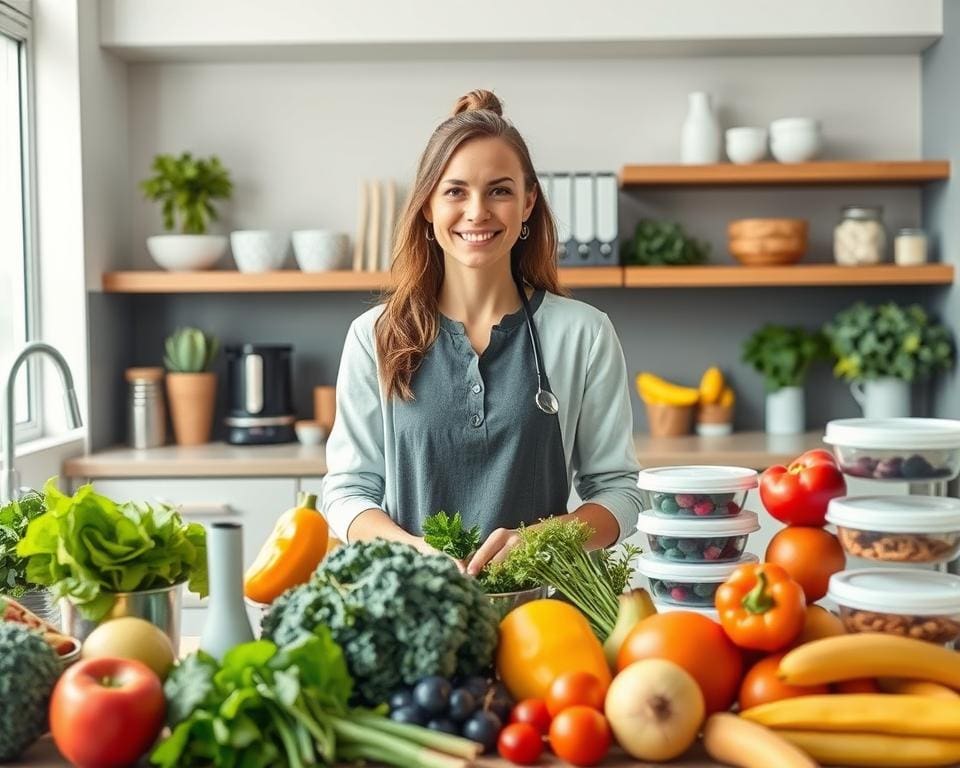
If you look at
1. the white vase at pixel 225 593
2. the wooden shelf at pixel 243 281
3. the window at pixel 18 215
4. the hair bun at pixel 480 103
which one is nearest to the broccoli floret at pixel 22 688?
the white vase at pixel 225 593

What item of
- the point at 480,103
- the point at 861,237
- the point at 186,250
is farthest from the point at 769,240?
the point at 480,103

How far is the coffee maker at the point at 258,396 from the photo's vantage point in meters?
3.97

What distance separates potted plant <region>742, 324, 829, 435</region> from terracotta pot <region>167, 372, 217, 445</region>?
1.78 meters

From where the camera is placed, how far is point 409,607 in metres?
1.26

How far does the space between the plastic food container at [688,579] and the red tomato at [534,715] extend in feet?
1.13

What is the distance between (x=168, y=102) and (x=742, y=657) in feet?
11.0

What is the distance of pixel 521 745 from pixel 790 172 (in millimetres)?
2965

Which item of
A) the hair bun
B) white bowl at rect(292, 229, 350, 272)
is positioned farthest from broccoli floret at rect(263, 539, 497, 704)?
white bowl at rect(292, 229, 350, 272)

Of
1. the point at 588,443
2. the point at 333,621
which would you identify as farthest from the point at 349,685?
the point at 588,443

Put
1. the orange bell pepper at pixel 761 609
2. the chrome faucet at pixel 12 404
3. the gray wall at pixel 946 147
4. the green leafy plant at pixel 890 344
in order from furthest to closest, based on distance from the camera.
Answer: the green leafy plant at pixel 890 344 → the gray wall at pixel 946 147 → the chrome faucet at pixel 12 404 → the orange bell pepper at pixel 761 609

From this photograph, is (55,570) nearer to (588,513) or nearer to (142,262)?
(588,513)

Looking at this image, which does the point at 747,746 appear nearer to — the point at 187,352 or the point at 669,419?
the point at 669,419

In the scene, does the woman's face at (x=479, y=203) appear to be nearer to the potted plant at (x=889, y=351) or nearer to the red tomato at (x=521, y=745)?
the red tomato at (x=521, y=745)

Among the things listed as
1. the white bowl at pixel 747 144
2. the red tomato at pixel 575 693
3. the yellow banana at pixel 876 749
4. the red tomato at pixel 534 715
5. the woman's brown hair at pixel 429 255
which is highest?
the white bowl at pixel 747 144
